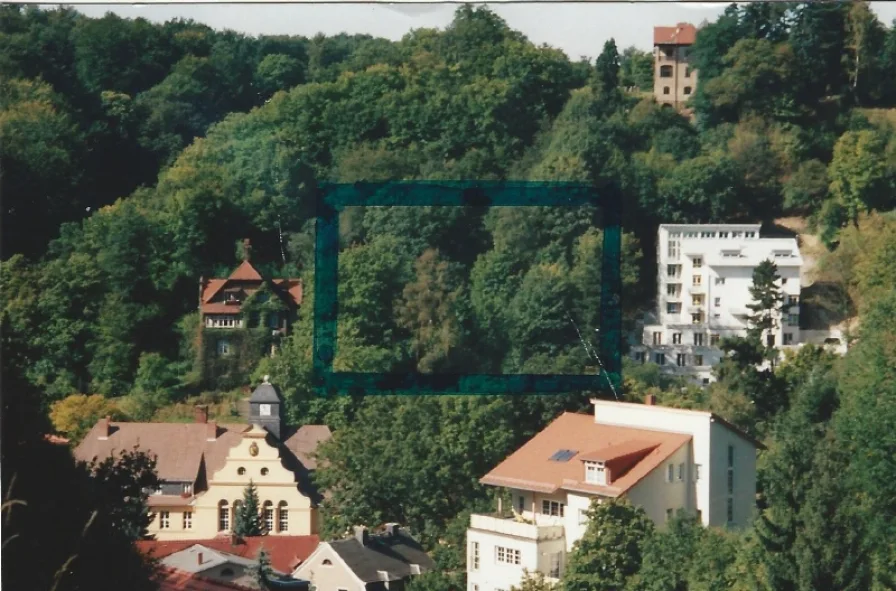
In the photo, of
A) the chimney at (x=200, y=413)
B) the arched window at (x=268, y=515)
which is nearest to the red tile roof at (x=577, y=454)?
the arched window at (x=268, y=515)

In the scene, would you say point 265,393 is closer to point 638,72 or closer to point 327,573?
point 327,573

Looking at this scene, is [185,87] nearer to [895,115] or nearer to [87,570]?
[895,115]

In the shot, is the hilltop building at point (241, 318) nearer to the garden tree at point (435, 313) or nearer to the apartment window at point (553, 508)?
the garden tree at point (435, 313)

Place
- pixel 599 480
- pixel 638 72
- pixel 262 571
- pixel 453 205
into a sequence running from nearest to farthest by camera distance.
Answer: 1. pixel 262 571
2. pixel 599 480
3. pixel 453 205
4. pixel 638 72

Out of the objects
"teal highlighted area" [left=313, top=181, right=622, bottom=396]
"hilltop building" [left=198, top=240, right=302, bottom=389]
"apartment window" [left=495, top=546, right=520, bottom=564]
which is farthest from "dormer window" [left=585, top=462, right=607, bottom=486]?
"hilltop building" [left=198, top=240, right=302, bottom=389]

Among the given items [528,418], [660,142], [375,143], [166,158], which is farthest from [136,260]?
[660,142]

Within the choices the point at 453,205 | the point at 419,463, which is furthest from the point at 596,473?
the point at 453,205

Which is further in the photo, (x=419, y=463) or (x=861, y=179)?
(x=861, y=179)

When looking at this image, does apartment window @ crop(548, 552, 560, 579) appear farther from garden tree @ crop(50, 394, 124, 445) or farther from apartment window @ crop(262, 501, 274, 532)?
garden tree @ crop(50, 394, 124, 445)
